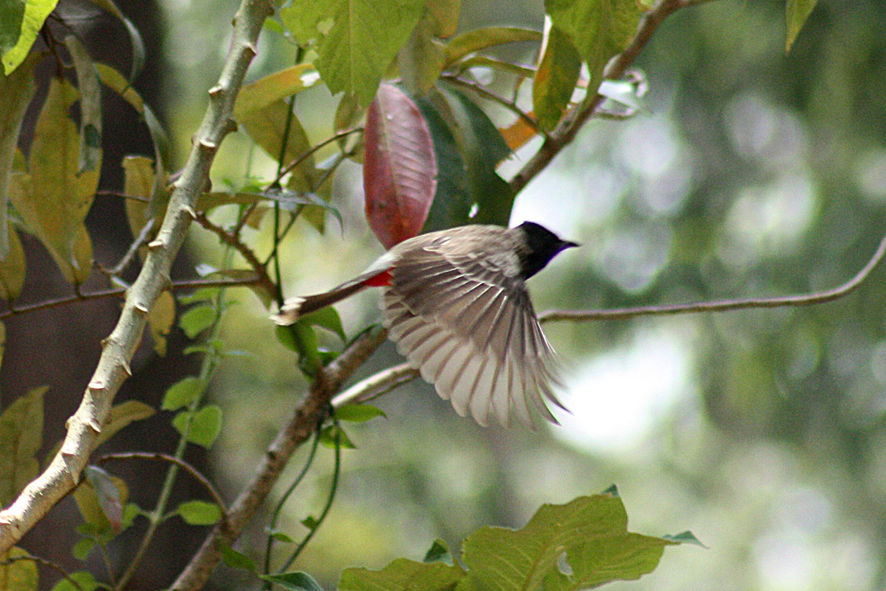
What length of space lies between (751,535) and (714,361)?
2.28 metres

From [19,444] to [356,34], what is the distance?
2.24 ft

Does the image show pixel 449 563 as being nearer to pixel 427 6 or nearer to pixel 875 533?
pixel 427 6

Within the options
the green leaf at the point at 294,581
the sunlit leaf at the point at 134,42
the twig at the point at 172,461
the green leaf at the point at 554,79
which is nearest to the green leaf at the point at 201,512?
the twig at the point at 172,461

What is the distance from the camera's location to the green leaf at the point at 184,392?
3.84 ft

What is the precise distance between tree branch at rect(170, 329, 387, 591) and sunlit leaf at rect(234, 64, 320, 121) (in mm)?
363

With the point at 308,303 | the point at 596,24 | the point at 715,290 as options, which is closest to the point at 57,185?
the point at 308,303

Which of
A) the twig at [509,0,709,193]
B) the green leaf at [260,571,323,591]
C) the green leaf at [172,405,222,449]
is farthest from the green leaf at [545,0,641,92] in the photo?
the green leaf at [172,405,222,449]

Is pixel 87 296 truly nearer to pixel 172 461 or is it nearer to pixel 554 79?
pixel 172 461

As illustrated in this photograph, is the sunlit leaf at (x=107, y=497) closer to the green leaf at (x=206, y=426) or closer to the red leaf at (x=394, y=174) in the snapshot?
the green leaf at (x=206, y=426)

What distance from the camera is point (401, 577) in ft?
2.42

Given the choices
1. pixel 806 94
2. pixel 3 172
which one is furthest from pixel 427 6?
pixel 806 94

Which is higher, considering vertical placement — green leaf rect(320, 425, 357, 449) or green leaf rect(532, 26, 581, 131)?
green leaf rect(532, 26, 581, 131)

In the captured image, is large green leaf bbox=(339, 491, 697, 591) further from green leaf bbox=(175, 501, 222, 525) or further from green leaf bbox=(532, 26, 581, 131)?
green leaf bbox=(532, 26, 581, 131)

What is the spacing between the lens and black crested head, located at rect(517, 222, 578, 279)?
60.6 inches
